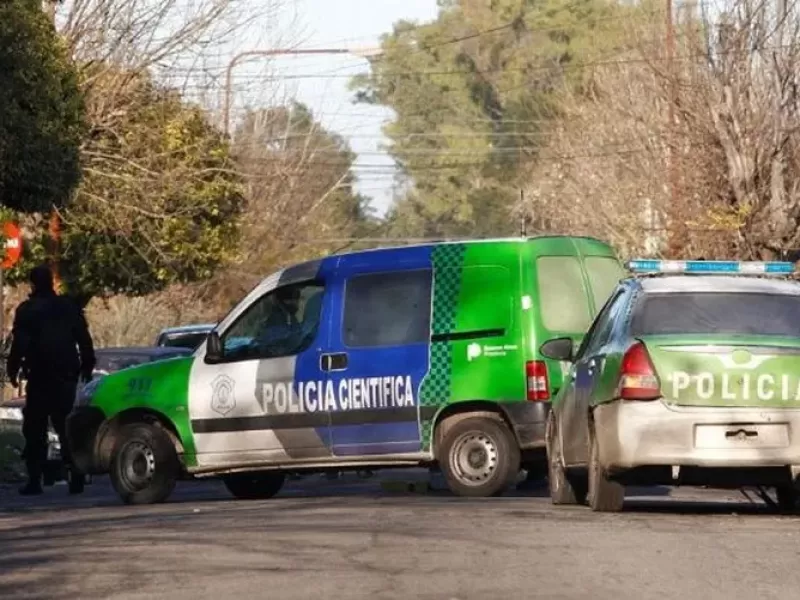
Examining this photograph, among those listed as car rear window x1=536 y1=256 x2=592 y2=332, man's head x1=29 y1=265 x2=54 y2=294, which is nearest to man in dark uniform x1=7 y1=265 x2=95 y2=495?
man's head x1=29 y1=265 x2=54 y2=294

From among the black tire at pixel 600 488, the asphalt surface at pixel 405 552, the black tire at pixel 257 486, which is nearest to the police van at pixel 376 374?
the black tire at pixel 257 486

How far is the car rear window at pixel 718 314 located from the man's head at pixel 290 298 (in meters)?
4.23

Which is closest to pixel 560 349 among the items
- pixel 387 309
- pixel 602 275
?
pixel 602 275

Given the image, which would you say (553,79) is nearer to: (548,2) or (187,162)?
(548,2)

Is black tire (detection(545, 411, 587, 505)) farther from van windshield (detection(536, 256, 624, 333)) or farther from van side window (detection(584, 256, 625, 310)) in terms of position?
van side window (detection(584, 256, 625, 310))

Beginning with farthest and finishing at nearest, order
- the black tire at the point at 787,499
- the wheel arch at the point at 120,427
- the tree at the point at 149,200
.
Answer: the tree at the point at 149,200
the wheel arch at the point at 120,427
the black tire at the point at 787,499

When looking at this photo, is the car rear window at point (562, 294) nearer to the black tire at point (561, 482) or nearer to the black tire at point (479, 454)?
the black tire at point (479, 454)

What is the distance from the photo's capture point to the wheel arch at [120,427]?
1706 cm

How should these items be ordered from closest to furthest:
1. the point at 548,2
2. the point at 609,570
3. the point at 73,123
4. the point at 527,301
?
the point at 609,570
the point at 527,301
the point at 73,123
the point at 548,2

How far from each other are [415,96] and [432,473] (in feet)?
215

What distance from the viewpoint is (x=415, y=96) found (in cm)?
8525

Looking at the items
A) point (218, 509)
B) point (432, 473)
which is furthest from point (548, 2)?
point (218, 509)

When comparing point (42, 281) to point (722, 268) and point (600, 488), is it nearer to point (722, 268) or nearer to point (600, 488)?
point (722, 268)

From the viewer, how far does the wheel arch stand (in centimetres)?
1706
